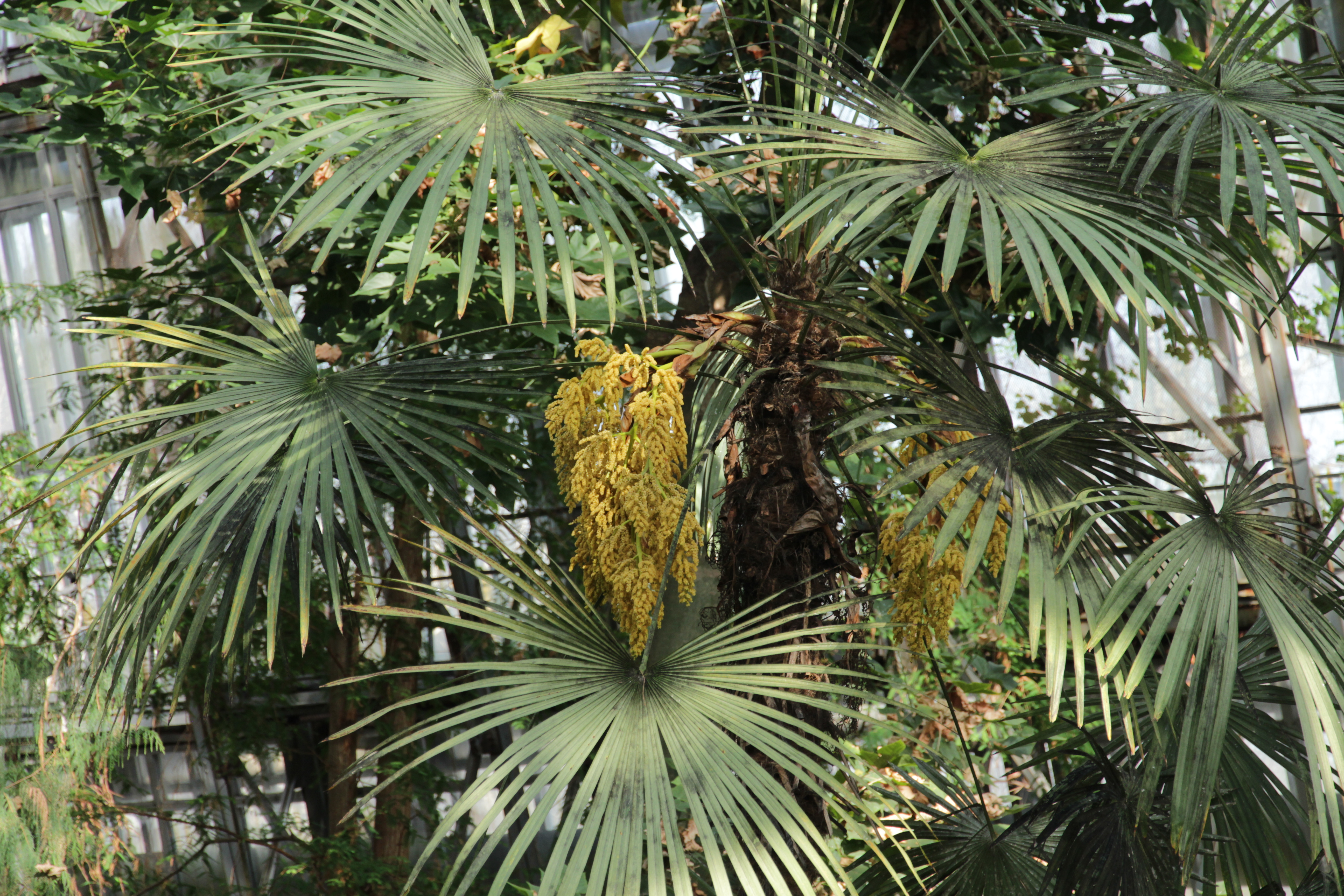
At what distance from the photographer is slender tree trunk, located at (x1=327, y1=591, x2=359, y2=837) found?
131 inches

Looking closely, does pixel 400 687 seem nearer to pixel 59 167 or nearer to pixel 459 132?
pixel 459 132

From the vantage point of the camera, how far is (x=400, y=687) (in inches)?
132

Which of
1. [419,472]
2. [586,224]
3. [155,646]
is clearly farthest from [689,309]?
[155,646]

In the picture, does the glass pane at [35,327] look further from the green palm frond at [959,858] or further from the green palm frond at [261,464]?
the green palm frond at [959,858]

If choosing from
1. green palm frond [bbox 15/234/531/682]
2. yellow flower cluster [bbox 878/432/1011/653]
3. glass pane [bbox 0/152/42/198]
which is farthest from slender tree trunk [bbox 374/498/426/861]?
glass pane [bbox 0/152/42/198]

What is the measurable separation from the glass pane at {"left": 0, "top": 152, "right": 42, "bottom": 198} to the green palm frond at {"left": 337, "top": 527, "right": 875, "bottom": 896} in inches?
150

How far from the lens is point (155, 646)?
344 centimetres

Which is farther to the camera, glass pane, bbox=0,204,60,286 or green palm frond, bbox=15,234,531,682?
glass pane, bbox=0,204,60,286

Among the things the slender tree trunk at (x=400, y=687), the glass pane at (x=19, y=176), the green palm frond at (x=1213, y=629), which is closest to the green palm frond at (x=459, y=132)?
the green palm frond at (x=1213, y=629)

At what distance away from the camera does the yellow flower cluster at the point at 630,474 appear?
146 centimetres

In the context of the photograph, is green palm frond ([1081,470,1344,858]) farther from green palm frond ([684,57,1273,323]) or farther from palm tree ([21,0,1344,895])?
green palm frond ([684,57,1273,323])

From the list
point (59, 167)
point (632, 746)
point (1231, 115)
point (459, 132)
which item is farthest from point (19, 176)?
point (1231, 115)

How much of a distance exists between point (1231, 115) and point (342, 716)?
2.97 metres

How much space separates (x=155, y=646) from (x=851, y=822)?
2789 millimetres
